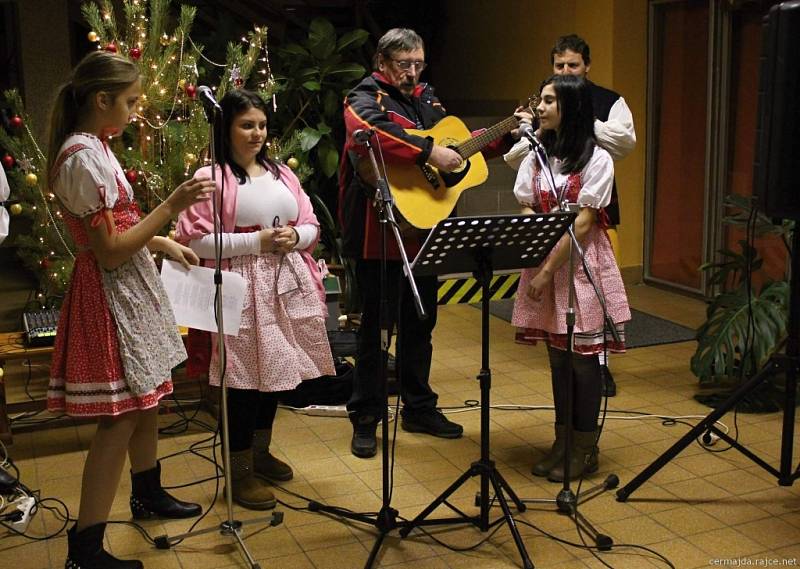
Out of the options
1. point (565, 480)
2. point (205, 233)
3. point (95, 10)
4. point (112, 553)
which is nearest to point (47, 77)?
point (95, 10)

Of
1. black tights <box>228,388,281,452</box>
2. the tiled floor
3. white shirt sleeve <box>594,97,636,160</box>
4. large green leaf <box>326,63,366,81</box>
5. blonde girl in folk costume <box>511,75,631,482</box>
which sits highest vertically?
large green leaf <box>326,63,366,81</box>

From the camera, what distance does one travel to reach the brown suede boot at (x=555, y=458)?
381cm

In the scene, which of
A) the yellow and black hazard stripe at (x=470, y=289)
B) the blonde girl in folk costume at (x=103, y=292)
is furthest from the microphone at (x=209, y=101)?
the yellow and black hazard stripe at (x=470, y=289)

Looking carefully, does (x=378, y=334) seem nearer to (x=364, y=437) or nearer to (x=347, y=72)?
(x=364, y=437)

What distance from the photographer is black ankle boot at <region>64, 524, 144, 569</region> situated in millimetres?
3008

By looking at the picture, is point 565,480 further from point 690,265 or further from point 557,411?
point 690,265

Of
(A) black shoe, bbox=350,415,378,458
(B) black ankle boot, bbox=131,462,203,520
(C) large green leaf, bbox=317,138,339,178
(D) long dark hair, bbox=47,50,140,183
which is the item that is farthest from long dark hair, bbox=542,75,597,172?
(C) large green leaf, bbox=317,138,339,178

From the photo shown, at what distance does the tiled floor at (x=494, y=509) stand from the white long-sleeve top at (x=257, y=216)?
0.95 meters

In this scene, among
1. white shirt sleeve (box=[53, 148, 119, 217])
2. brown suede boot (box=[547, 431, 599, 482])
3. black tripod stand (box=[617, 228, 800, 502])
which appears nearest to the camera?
white shirt sleeve (box=[53, 148, 119, 217])

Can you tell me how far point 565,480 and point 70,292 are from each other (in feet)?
5.75

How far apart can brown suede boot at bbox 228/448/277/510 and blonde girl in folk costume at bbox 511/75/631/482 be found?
3.46ft

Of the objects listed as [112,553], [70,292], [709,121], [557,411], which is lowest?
[112,553]

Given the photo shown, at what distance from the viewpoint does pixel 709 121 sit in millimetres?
6504

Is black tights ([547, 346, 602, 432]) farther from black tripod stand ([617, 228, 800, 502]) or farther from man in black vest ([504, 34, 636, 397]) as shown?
man in black vest ([504, 34, 636, 397])
